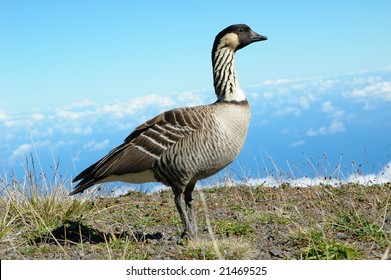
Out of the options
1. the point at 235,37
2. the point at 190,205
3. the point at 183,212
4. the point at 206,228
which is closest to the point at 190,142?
the point at 183,212

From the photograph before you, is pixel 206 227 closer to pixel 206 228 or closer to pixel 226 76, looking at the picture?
pixel 206 228

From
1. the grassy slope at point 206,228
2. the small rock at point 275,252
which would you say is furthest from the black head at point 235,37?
the small rock at point 275,252

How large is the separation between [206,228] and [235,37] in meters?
2.96

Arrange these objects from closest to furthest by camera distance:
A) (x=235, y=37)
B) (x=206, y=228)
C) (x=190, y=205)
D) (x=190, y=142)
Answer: (x=190, y=142) → (x=235, y=37) → (x=190, y=205) → (x=206, y=228)

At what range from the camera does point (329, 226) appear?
25.9ft

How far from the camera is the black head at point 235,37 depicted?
25.8 feet

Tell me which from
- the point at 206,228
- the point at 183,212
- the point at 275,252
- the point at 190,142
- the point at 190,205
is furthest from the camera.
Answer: the point at 206,228

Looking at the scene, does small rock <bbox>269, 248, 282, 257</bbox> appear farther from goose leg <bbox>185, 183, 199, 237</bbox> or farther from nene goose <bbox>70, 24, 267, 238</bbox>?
goose leg <bbox>185, 183, 199, 237</bbox>

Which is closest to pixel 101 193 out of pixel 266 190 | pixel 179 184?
pixel 266 190

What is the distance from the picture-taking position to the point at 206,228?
865 cm

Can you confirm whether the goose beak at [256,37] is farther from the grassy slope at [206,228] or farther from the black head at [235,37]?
the grassy slope at [206,228]

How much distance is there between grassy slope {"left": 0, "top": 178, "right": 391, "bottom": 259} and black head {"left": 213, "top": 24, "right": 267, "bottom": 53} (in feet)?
8.11

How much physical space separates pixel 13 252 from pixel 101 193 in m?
3.94
